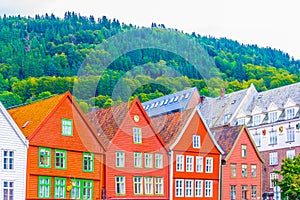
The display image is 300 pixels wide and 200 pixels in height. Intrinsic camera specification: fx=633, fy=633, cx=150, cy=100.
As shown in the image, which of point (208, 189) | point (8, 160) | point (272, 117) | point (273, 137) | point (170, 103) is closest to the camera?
point (8, 160)

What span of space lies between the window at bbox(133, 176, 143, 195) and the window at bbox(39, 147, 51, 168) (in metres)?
11.6

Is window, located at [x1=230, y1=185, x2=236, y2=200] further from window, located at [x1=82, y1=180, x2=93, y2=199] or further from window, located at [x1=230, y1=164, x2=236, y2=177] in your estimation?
window, located at [x1=82, y1=180, x2=93, y2=199]

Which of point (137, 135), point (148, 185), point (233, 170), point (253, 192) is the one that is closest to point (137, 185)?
point (148, 185)

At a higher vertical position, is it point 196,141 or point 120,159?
point 196,141

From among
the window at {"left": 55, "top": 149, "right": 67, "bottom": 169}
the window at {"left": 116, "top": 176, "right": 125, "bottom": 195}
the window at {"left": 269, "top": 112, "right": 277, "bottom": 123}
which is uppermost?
the window at {"left": 269, "top": 112, "right": 277, "bottom": 123}

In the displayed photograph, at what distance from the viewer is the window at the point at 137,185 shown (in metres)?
70.4

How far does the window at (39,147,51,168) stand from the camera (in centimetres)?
6225

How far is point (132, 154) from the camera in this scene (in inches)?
2768

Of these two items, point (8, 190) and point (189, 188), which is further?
point (189, 188)

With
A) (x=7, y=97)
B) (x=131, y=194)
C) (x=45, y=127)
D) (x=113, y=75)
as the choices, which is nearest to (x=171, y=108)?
(x=113, y=75)

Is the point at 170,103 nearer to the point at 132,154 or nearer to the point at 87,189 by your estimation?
the point at 132,154

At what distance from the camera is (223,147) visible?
7931 cm

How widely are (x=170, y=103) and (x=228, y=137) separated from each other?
39372 mm

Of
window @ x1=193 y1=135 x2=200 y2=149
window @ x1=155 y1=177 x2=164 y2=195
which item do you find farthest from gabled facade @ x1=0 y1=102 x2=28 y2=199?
window @ x1=193 y1=135 x2=200 y2=149
